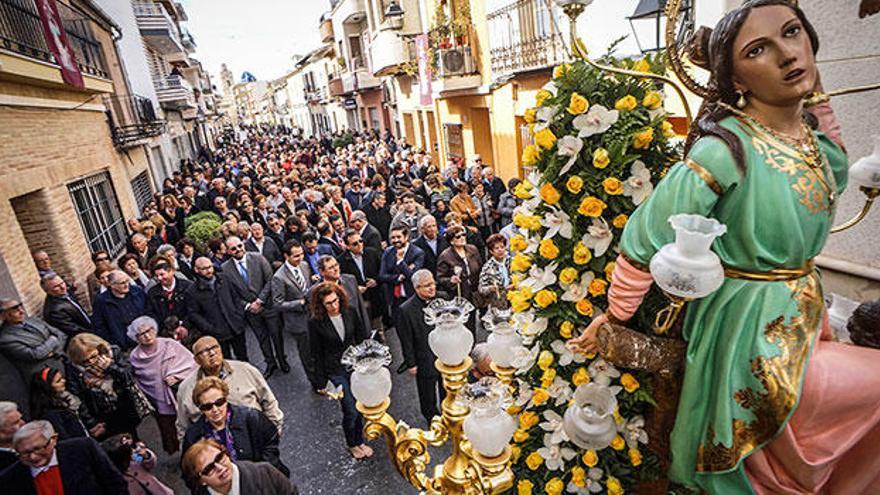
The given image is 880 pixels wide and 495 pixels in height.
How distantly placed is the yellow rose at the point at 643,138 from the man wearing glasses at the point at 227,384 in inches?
132

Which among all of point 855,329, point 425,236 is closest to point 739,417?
point 855,329

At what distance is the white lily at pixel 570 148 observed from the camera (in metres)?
2.02

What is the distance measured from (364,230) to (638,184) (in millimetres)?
5579

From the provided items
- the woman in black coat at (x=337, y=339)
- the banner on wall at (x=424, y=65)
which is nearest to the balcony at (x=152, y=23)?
the banner on wall at (x=424, y=65)

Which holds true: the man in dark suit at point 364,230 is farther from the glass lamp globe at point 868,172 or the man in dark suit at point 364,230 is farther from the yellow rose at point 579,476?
the glass lamp globe at point 868,172

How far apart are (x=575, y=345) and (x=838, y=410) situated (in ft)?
2.88

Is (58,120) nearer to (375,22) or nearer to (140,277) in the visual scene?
(140,277)

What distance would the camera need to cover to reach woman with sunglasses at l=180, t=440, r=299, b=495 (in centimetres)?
259

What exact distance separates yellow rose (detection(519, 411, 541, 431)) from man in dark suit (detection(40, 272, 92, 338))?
18.4ft

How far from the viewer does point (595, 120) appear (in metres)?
2.01

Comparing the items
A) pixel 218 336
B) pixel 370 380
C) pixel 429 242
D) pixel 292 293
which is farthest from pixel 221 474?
pixel 429 242

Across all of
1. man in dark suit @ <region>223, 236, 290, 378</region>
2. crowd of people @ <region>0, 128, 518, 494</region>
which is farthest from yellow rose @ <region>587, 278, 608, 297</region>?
man in dark suit @ <region>223, 236, 290, 378</region>

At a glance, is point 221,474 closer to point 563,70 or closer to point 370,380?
point 370,380

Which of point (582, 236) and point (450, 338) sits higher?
point (582, 236)
